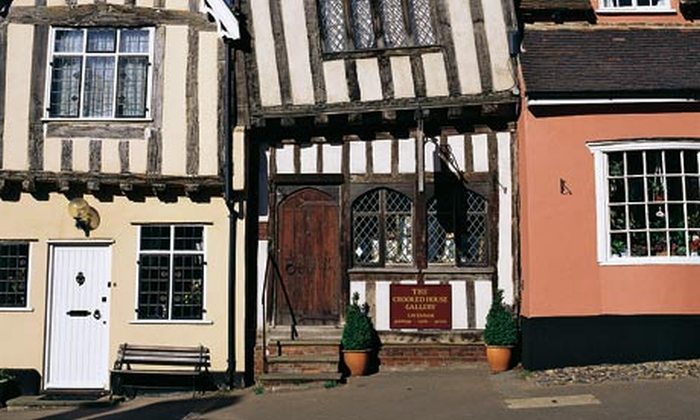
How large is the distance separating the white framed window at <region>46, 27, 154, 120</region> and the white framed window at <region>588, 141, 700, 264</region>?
24.1 ft

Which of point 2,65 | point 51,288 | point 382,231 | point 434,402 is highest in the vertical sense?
point 2,65

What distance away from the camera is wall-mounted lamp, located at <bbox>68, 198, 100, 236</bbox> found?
12.3 meters

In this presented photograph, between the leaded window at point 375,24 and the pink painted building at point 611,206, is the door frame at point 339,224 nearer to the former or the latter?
the leaded window at point 375,24

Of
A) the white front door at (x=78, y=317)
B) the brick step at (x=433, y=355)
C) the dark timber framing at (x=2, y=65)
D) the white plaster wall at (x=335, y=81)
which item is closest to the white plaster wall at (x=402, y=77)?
the white plaster wall at (x=335, y=81)

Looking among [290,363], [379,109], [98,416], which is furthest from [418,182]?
[98,416]

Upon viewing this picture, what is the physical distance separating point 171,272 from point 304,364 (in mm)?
2654

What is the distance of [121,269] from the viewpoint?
12422mm

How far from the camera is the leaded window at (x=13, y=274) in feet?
40.8

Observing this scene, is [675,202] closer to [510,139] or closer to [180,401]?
[510,139]

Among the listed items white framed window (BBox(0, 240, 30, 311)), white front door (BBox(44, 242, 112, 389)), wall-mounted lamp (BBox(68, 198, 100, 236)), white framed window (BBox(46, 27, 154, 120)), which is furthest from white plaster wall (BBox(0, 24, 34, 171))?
white front door (BBox(44, 242, 112, 389))

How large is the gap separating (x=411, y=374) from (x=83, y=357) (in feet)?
17.5

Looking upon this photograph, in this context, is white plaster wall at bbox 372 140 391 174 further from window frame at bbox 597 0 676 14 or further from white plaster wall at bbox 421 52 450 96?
window frame at bbox 597 0 676 14

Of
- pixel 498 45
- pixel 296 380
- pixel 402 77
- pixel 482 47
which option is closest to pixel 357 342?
pixel 296 380

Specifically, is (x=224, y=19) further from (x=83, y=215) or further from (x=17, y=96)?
(x=83, y=215)
